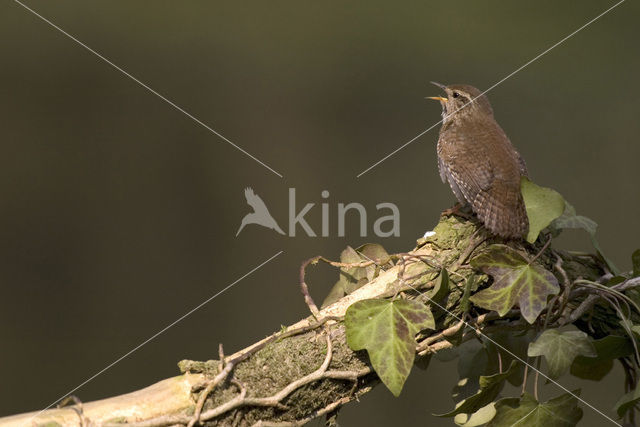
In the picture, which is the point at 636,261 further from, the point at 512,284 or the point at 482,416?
the point at 482,416

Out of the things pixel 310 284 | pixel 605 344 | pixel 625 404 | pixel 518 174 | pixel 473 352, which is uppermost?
pixel 310 284

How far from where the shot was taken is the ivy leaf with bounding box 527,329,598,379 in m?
1.25

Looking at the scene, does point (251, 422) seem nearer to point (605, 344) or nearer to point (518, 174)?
point (605, 344)

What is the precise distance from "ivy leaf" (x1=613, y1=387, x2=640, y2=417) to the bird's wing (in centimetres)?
188

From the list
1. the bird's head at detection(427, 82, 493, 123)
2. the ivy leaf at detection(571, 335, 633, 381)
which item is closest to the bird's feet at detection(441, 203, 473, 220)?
the ivy leaf at detection(571, 335, 633, 381)

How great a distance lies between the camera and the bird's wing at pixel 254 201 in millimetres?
2965

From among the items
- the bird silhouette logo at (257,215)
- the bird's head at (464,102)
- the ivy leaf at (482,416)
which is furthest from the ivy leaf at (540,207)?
the bird silhouette logo at (257,215)

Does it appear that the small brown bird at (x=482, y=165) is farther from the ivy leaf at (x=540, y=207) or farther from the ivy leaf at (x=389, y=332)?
the ivy leaf at (x=389, y=332)

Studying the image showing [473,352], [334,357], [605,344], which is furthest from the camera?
[473,352]

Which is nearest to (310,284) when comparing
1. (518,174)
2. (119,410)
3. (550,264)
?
(518,174)

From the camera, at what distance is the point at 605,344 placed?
1.32 m

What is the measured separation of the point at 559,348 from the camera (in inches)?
49.7

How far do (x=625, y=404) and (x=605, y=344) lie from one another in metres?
0.12

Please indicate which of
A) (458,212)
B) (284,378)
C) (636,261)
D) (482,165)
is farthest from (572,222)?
(284,378)
